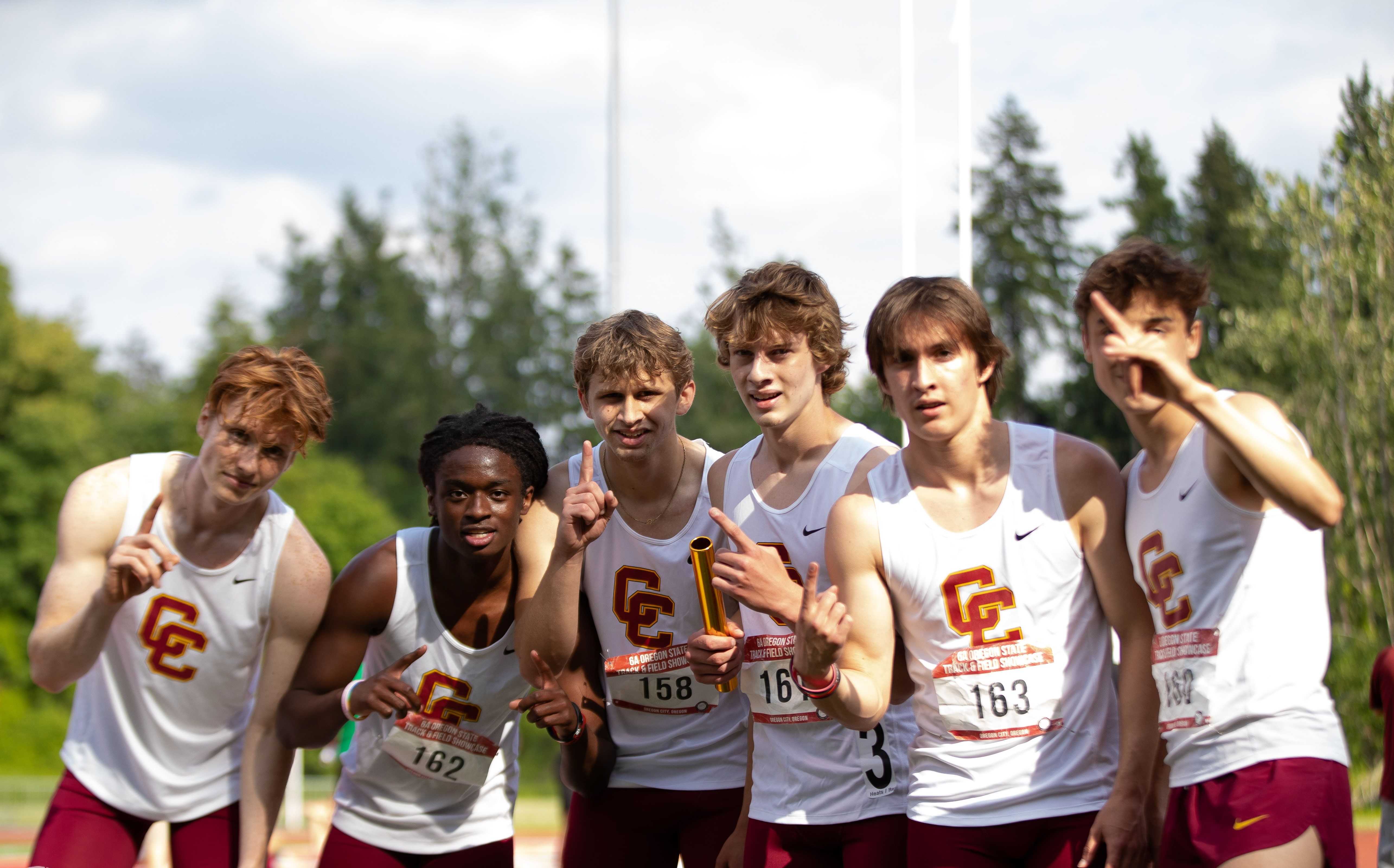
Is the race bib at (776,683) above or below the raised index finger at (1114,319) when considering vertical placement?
below

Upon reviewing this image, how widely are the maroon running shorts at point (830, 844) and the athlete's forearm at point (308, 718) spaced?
148cm

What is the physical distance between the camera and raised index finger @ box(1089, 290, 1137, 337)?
9.93 feet

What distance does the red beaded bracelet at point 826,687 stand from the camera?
10.6ft

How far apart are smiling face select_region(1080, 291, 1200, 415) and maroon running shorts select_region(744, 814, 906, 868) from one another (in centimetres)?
144

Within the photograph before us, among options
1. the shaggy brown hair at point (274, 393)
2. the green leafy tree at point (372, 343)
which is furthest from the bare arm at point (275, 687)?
the green leafy tree at point (372, 343)

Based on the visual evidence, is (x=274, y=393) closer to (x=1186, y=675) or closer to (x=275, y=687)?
(x=275, y=687)

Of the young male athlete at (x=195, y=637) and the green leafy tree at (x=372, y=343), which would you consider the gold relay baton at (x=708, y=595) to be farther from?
the green leafy tree at (x=372, y=343)

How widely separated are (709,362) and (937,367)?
87.5ft

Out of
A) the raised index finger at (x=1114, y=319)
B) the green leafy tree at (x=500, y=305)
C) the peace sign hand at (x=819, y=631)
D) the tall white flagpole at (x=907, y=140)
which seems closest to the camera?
the raised index finger at (x=1114, y=319)

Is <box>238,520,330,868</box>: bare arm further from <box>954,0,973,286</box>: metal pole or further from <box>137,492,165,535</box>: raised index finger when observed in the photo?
<box>954,0,973,286</box>: metal pole

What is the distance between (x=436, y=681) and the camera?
13.6 ft

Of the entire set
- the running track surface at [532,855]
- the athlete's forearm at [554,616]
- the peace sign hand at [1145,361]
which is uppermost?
the peace sign hand at [1145,361]

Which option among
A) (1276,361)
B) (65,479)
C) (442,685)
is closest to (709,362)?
(1276,361)

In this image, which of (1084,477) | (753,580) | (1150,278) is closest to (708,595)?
(753,580)
